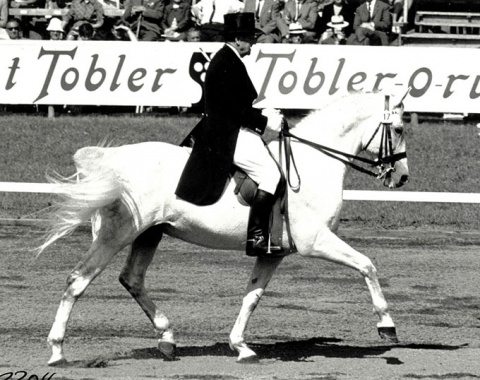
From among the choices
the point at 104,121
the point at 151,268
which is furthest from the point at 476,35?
the point at 151,268

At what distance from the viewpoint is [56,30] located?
23578 millimetres

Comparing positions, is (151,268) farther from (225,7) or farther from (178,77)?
(225,7)

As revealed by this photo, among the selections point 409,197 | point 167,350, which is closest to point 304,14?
point 409,197

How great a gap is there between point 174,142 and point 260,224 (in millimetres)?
11795

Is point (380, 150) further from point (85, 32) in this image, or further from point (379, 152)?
point (85, 32)

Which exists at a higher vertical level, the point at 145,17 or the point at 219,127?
the point at 219,127

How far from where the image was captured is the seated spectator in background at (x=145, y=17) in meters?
23.9

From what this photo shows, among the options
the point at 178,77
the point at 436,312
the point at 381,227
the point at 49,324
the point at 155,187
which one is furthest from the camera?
the point at 178,77

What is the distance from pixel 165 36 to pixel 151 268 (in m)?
10.8

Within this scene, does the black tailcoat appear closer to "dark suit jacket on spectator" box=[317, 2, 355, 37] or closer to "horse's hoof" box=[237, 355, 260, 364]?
"horse's hoof" box=[237, 355, 260, 364]

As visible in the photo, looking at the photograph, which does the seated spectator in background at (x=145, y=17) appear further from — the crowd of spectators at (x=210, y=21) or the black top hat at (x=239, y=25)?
the black top hat at (x=239, y=25)

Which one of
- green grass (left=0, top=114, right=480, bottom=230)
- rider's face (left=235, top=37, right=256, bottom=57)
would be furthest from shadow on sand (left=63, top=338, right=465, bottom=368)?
green grass (left=0, top=114, right=480, bottom=230)

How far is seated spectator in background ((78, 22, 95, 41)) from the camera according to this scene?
76.8ft

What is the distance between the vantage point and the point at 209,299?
479 inches
